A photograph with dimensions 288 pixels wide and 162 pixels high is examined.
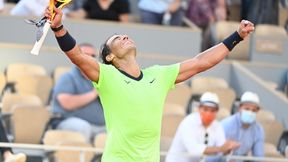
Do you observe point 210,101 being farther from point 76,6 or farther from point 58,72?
point 76,6

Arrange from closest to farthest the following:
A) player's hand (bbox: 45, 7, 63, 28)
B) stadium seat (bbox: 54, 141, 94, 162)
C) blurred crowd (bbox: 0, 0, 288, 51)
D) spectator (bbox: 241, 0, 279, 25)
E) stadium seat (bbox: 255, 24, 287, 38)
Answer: player's hand (bbox: 45, 7, 63, 28), stadium seat (bbox: 54, 141, 94, 162), blurred crowd (bbox: 0, 0, 288, 51), stadium seat (bbox: 255, 24, 287, 38), spectator (bbox: 241, 0, 279, 25)

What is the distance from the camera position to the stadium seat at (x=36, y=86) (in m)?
11.8

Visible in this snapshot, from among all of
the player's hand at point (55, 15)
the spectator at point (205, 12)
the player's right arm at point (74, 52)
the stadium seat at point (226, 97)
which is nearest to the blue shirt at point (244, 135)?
the stadium seat at point (226, 97)

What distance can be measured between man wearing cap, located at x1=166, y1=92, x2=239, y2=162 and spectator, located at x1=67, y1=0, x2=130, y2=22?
319cm

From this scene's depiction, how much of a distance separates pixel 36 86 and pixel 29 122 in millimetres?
1023

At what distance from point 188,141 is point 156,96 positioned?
3.71 m

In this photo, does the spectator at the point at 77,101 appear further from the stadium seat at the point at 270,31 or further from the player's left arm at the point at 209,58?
the player's left arm at the point at 209,58

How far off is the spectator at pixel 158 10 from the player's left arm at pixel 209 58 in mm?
6953

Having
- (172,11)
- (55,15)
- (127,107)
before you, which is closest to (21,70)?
(172,11)

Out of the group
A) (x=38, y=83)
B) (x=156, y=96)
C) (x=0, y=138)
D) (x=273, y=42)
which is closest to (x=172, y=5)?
(x=273, y=42)

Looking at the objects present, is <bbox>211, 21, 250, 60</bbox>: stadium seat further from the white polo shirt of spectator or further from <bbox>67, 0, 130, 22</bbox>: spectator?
the white polo shirt of spectator

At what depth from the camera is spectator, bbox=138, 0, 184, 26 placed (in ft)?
46.1

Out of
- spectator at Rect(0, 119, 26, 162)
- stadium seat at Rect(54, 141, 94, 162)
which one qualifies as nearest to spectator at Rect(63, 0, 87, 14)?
stadium seat at Rect(54, 141, 94, 162)

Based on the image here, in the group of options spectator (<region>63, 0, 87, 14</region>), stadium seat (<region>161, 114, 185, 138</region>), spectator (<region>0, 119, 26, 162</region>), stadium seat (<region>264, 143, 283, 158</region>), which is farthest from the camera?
spectator (<region>63, 0, 87, 14</region>)
